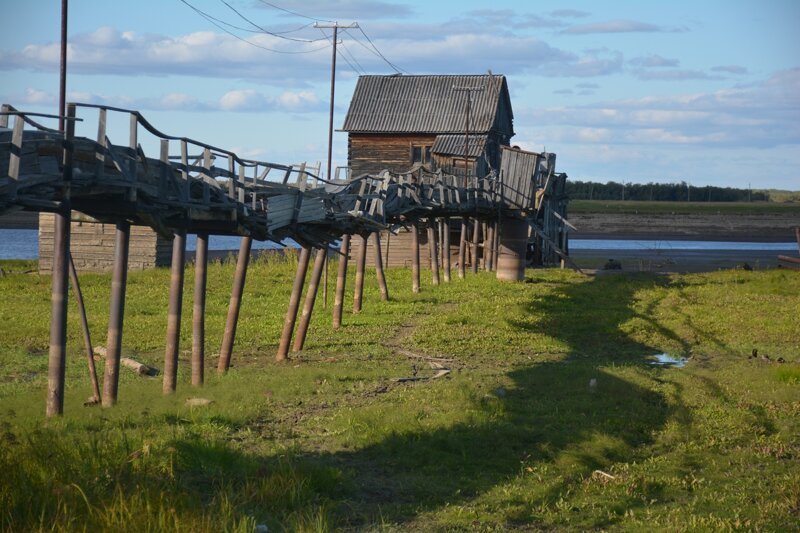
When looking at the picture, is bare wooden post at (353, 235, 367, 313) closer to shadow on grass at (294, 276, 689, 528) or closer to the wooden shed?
shadow on grass at (294, 276, 689, 528)

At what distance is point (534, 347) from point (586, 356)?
1248mm

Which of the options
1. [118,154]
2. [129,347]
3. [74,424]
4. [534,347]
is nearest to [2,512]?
[74,424]

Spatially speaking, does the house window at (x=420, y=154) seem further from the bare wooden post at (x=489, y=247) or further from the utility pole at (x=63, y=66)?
the utility pole at (x=63, y=66)

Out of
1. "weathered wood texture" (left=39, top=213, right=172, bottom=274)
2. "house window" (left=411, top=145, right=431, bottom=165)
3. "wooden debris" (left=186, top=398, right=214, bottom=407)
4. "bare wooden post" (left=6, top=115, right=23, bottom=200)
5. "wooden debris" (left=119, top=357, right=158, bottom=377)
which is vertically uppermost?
"house window" (left=411, top=145, right=431, bottom=165)

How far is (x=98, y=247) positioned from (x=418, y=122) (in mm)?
15892

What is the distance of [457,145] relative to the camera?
4744cm

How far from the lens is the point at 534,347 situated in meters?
23.2

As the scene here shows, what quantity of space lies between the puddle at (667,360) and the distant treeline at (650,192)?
118084 millimetres

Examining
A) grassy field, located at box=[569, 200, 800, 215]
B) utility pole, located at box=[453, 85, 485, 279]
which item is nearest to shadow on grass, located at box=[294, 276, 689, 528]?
utility pole, located at box=[453, 85, 485, 279]

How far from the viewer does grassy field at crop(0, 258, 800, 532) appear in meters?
10.4

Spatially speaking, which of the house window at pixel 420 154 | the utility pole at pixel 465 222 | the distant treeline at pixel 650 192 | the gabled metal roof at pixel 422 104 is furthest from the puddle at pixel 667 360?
the distant treeline at pixel 650 192

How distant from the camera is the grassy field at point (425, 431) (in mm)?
10352

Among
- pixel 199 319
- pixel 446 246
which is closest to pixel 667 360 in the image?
pixel 199 319

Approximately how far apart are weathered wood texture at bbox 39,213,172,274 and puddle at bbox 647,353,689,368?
2288cm
